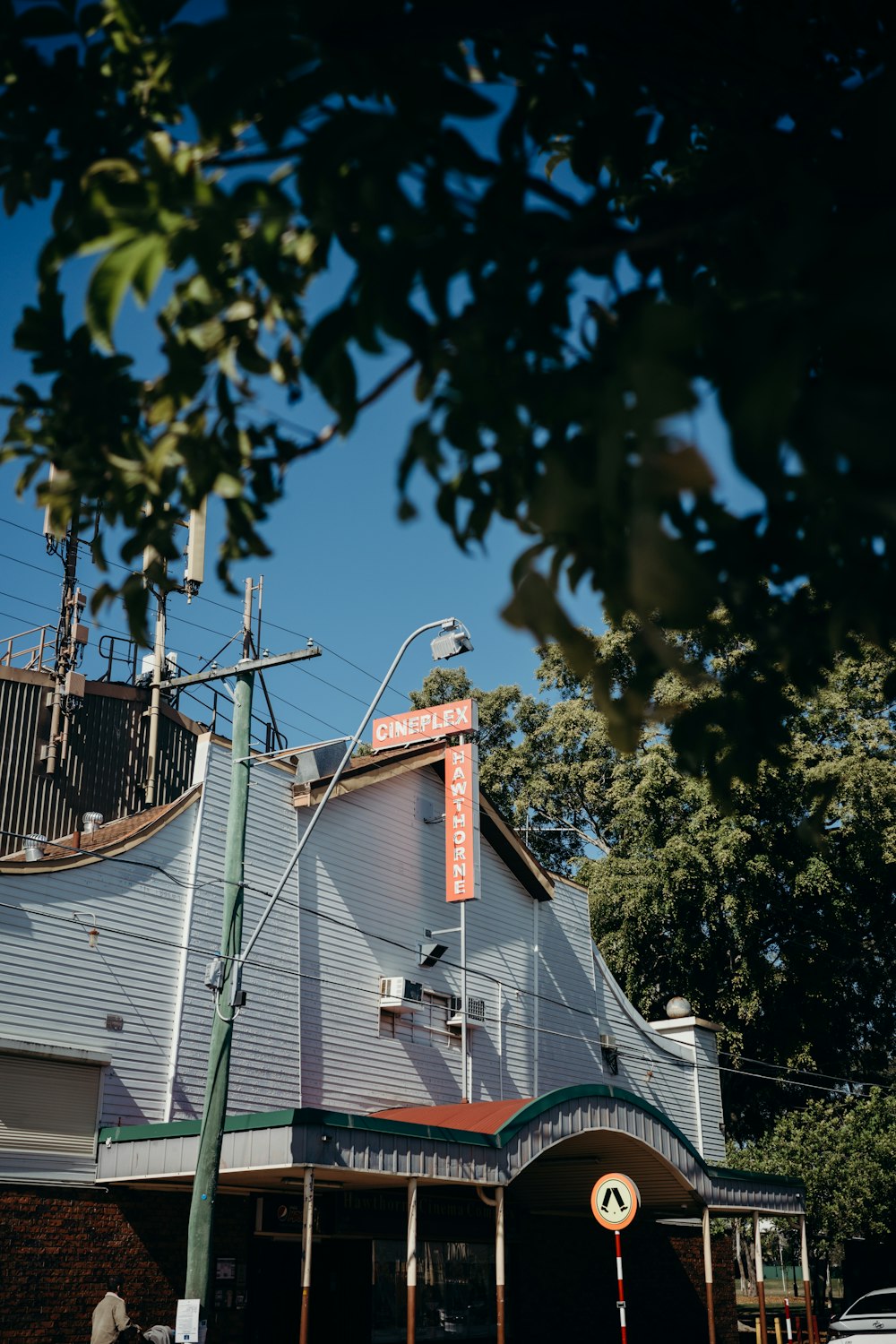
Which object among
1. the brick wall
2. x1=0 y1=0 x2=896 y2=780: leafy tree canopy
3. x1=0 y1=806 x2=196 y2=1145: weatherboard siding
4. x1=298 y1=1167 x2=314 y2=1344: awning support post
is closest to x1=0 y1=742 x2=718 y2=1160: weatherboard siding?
x1=0 y1=806 x2=196 y2=1145: weatherboard siding

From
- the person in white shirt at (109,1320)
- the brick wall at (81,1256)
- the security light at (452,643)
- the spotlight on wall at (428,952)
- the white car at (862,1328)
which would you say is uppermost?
the security light at (452,643)

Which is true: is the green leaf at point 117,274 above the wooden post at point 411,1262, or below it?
above

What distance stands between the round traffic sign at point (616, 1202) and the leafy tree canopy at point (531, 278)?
39.3 ft

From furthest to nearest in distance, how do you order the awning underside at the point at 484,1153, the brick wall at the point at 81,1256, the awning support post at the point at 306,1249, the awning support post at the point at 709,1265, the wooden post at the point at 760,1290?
the wooden post at the point at 760,1290, the awning support post at the point at 709,1265, the awning underside at the point at 484,1153, the brick wall at the point at 81,1256, the awning support post at the point at 306,1249

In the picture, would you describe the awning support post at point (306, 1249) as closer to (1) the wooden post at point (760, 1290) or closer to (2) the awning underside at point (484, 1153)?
(2) the awning underside at point (484, 1153)

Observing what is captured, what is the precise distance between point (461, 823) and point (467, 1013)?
3374 mm

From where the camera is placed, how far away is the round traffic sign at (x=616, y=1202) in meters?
15.2

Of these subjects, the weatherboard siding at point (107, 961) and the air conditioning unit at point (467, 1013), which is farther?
the air conditioning unit at point (467, 1013)

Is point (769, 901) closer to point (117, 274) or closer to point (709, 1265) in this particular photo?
point (709, 1265)

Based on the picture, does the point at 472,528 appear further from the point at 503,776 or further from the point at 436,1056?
the point at 503,776

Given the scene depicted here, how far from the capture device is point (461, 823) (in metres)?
23.3

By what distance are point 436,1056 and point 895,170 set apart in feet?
68.7

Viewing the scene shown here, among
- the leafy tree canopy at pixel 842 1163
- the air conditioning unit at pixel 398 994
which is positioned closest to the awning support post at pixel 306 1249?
the air conditioning unit at pixel 398 994

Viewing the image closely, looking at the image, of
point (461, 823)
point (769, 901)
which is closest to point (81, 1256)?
point (461, 823)
